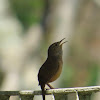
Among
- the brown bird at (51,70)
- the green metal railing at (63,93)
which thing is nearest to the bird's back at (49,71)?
the brown bird at (51,70)

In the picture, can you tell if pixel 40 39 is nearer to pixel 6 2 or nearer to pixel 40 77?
pixel 6 2

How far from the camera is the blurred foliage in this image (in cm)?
1230

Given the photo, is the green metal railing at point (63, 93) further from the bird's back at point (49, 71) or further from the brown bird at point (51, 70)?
the bird's back at point (49, 71)

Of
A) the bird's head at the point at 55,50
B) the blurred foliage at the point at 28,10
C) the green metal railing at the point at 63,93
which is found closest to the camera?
the green metal railing at the point at 63,93

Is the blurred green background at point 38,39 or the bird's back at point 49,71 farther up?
the blurred green background at point 38,39

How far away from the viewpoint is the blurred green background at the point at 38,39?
1080 centimetres

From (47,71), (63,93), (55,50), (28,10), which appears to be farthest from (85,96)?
(28,10)

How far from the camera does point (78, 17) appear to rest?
12031mm

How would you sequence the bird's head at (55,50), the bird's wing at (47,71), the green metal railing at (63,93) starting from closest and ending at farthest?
the green metal railing at (63,93), the bird's wing at (47,71), the bird's head at (55,50)

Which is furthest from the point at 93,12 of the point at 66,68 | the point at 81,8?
the point at 66,68

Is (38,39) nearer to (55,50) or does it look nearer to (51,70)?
(55,50)

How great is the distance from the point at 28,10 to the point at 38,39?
6.31 ft

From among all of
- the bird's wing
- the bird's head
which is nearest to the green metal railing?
the bird's wing

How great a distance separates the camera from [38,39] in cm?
1141
